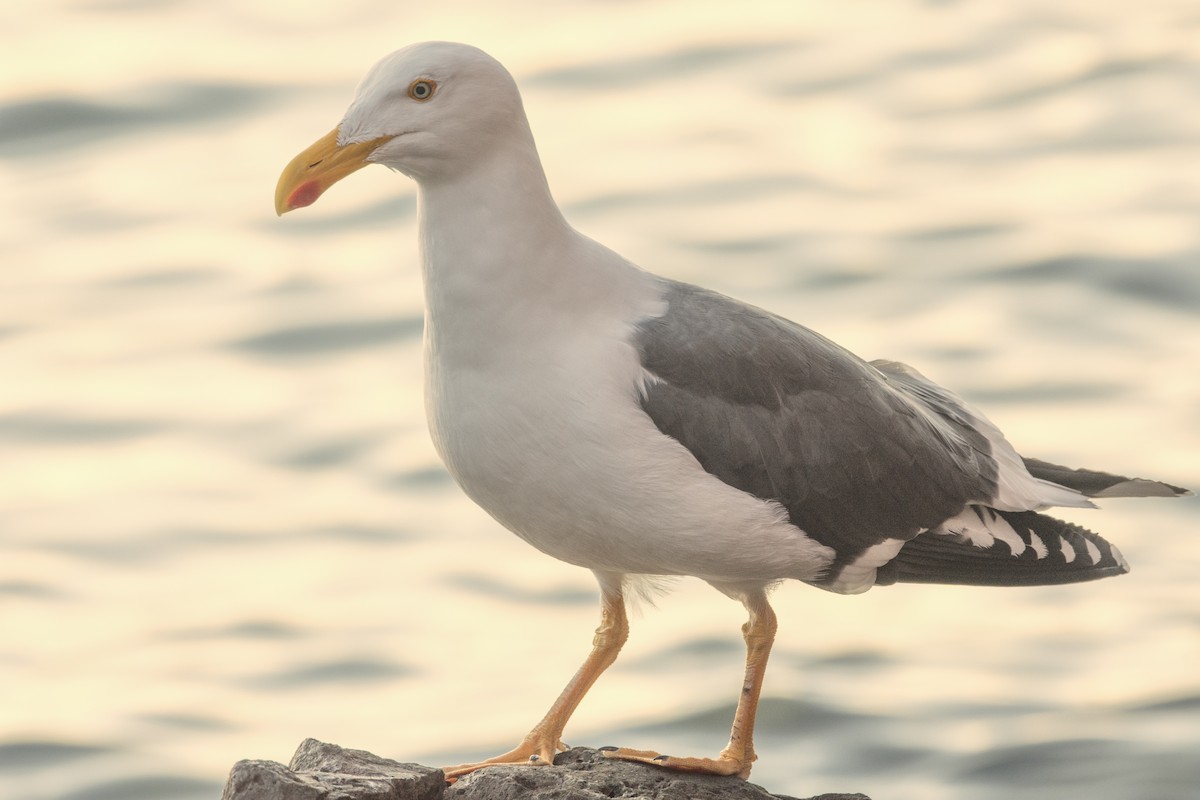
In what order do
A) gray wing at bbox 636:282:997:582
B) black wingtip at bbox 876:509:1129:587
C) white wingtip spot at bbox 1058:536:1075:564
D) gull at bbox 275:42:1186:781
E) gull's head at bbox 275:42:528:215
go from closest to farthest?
gull's head at bbox 275:42:528:215
gull at bbox 275:42:1186:781
gray wing at bbox 636:282:997:582
black wingtip at bbox 876:509:1129:587
white wingtip spot at bbox 1058:536:1075:564

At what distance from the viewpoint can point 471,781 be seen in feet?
22.3

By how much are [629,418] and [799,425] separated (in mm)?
818

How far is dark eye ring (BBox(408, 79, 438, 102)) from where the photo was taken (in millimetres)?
6641

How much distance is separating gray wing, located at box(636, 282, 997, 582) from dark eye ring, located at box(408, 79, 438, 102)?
1.19 metres

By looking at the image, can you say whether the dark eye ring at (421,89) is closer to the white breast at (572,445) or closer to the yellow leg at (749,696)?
the white breast at (572,445)

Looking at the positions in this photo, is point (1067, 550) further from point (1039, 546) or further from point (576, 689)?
point (576, 689)

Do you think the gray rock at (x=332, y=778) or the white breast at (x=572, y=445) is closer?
the gray rock at (x=332, y=778)

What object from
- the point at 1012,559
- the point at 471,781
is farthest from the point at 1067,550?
the point at 471,781

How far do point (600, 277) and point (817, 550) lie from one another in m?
1.38

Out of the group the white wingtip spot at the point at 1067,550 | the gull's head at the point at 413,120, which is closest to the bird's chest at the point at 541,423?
the gull's head at the point at 413,120

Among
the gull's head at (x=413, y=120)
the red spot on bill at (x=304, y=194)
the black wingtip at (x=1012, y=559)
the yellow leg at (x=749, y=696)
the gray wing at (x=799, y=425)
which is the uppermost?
the gull's head at (x=413, y=120)

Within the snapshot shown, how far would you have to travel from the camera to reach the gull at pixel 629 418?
22.1 ft

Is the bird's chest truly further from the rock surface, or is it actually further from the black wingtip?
the black wingtip

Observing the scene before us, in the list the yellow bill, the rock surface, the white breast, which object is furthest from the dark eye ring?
the rock surface
